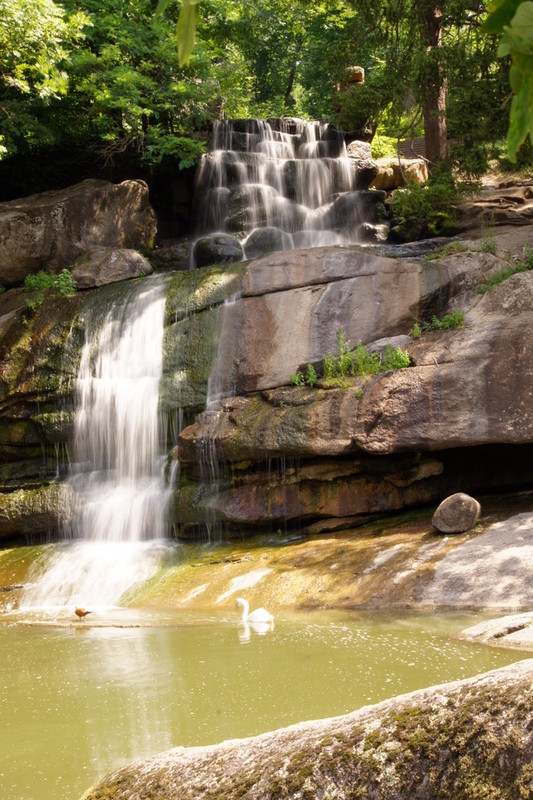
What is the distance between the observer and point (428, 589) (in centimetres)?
858

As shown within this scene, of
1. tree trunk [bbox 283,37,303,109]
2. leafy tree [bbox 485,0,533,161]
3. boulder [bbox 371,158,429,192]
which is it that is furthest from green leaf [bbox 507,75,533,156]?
tree trunk [bbox 283,37,303,109]

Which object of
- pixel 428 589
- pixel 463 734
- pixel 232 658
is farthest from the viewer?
pixel 428 589

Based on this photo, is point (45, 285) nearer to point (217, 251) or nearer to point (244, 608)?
point (217, 251)

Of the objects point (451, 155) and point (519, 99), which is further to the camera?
point (451, 155)

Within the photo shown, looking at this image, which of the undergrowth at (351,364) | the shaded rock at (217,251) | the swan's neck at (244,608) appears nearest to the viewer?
the swan's neck at (244,608)

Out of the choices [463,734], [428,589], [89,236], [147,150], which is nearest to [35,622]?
[428,589]

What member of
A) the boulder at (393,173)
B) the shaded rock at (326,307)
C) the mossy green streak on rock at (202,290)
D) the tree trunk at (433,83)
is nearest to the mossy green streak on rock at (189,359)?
the mossy green streak on rock at (202,290)

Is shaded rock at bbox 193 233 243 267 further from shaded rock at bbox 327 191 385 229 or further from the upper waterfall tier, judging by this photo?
shaded rock at bbox 327 191 385 229

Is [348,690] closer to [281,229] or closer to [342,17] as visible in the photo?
[281,229]

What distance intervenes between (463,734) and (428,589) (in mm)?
6889

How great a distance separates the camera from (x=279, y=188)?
19438 millimetres

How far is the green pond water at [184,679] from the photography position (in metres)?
4.54

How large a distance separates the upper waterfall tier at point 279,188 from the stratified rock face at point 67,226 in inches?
83.6

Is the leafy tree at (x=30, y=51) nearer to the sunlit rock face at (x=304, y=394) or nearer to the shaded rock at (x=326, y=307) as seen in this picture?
the sunlit rock face at (x=304, y=394)
